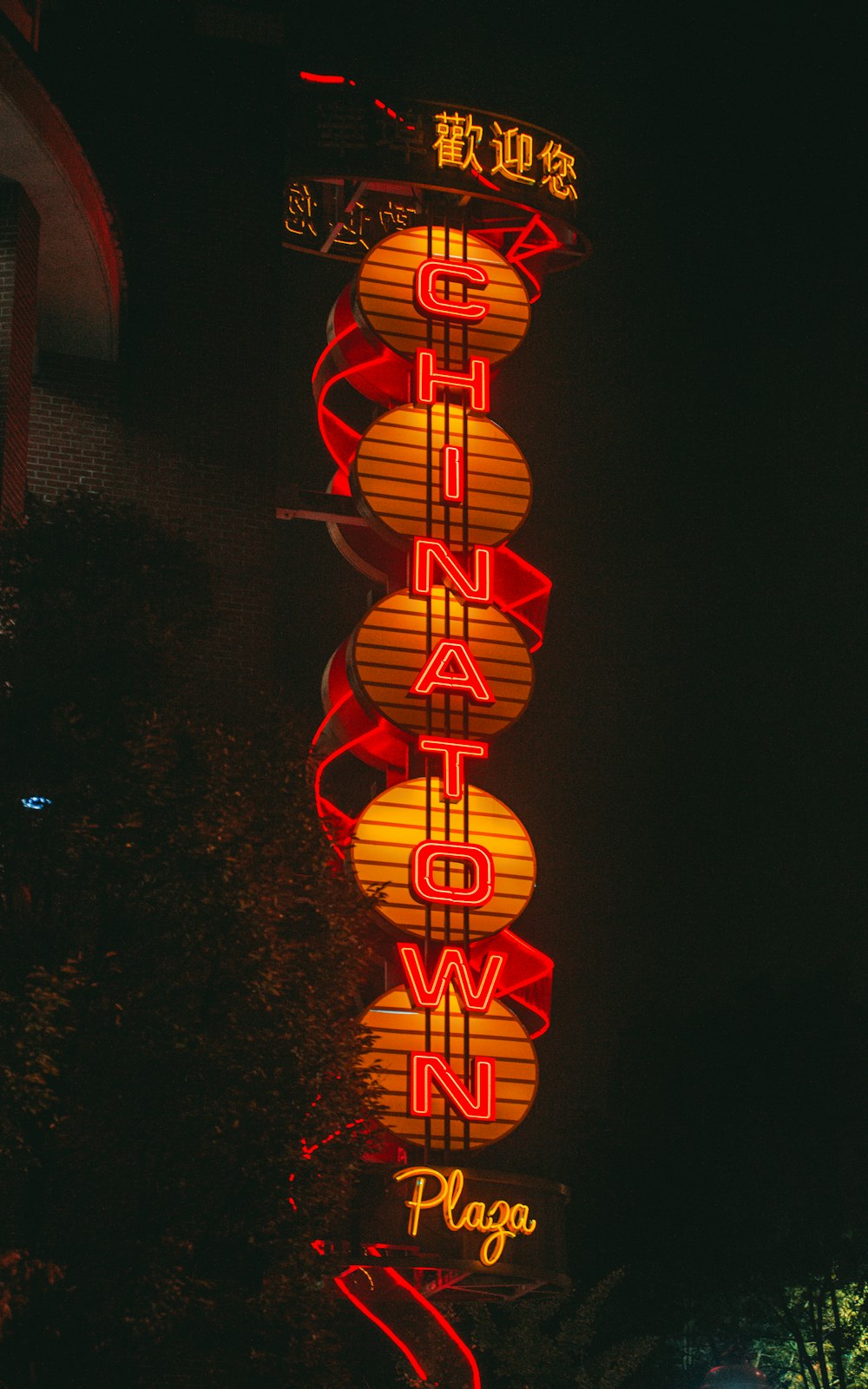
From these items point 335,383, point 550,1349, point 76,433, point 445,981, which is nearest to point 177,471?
point 76,433

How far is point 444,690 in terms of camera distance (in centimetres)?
2170

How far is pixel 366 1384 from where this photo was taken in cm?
2103

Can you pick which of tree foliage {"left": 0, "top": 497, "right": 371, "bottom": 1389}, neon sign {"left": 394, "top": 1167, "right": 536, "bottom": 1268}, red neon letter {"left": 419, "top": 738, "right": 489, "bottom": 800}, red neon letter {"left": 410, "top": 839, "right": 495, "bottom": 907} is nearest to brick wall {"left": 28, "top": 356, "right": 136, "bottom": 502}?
red neon letter {"left": 419, "top": 738, "right": 489, "bottom": 800}

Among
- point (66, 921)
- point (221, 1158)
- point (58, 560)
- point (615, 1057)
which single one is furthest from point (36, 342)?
point (615, 1057)

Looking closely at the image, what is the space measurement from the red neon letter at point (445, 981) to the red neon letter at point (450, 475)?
6.29m

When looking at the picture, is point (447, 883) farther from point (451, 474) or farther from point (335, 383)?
point (335, 383)

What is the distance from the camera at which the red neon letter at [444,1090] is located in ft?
65.1

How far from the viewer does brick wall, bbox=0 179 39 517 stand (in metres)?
17.7

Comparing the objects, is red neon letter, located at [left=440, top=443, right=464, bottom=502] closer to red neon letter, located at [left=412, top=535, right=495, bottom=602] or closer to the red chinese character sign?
the red chinese character sign

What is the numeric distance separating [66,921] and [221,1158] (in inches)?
84.5

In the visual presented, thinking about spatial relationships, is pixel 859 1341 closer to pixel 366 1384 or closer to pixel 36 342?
pixel 366 1384

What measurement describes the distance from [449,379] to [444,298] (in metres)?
1.33

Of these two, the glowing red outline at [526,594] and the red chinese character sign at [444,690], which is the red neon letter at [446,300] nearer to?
the red chinese character sign at [444,690]

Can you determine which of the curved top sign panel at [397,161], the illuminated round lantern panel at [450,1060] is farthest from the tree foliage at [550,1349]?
the curved top sign panel at [397,161]
